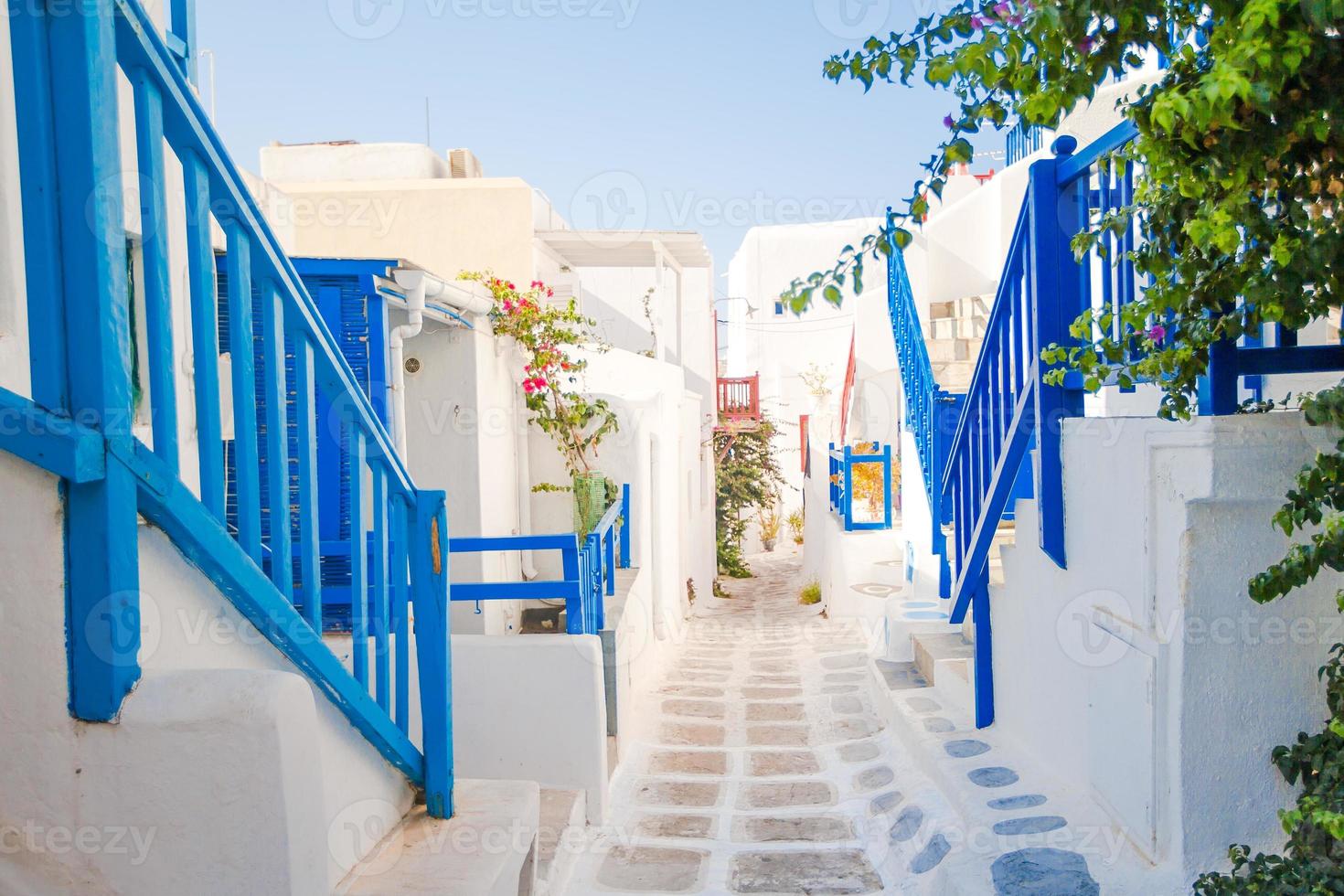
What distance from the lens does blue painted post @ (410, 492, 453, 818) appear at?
2.68m

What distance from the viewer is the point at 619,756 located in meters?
5.61

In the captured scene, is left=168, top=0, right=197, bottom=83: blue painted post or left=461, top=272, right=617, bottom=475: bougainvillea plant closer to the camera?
left=168, top=0, right=197, bottom=83: blue painted post

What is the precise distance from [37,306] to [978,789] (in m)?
3.27

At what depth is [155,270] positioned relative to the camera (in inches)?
63.3

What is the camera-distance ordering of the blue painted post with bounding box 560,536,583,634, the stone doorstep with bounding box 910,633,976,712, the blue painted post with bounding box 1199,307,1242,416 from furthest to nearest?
1. the blue painted post with bounding box 560,536,583,634
2. the stone doorstep with bounding box 910,633,976,712
3. the blue painted post with bounding box 1199,307,1242,416

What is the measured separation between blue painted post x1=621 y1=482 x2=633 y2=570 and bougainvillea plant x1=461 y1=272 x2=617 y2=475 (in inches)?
15.2

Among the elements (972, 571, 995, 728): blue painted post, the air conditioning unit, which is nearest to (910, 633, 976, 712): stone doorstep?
(972, 571, 995, 728): blue painted post

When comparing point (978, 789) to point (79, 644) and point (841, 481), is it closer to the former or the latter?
point (79, 644)

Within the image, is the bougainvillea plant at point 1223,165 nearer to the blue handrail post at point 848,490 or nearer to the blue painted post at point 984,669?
the blue painted post at point 984,669

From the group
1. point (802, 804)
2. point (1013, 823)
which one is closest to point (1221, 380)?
point (1013, 823)

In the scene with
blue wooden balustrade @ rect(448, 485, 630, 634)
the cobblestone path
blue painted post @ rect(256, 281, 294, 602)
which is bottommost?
the cobblestone path

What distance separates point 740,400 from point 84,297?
17743mm

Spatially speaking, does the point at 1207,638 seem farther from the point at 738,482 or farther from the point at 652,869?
the point at 738,482

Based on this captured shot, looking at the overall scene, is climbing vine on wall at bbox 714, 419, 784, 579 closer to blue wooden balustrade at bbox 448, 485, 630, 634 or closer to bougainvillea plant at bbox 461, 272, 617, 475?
bougainvillea plant at bbox 461, 272, 617, 475
